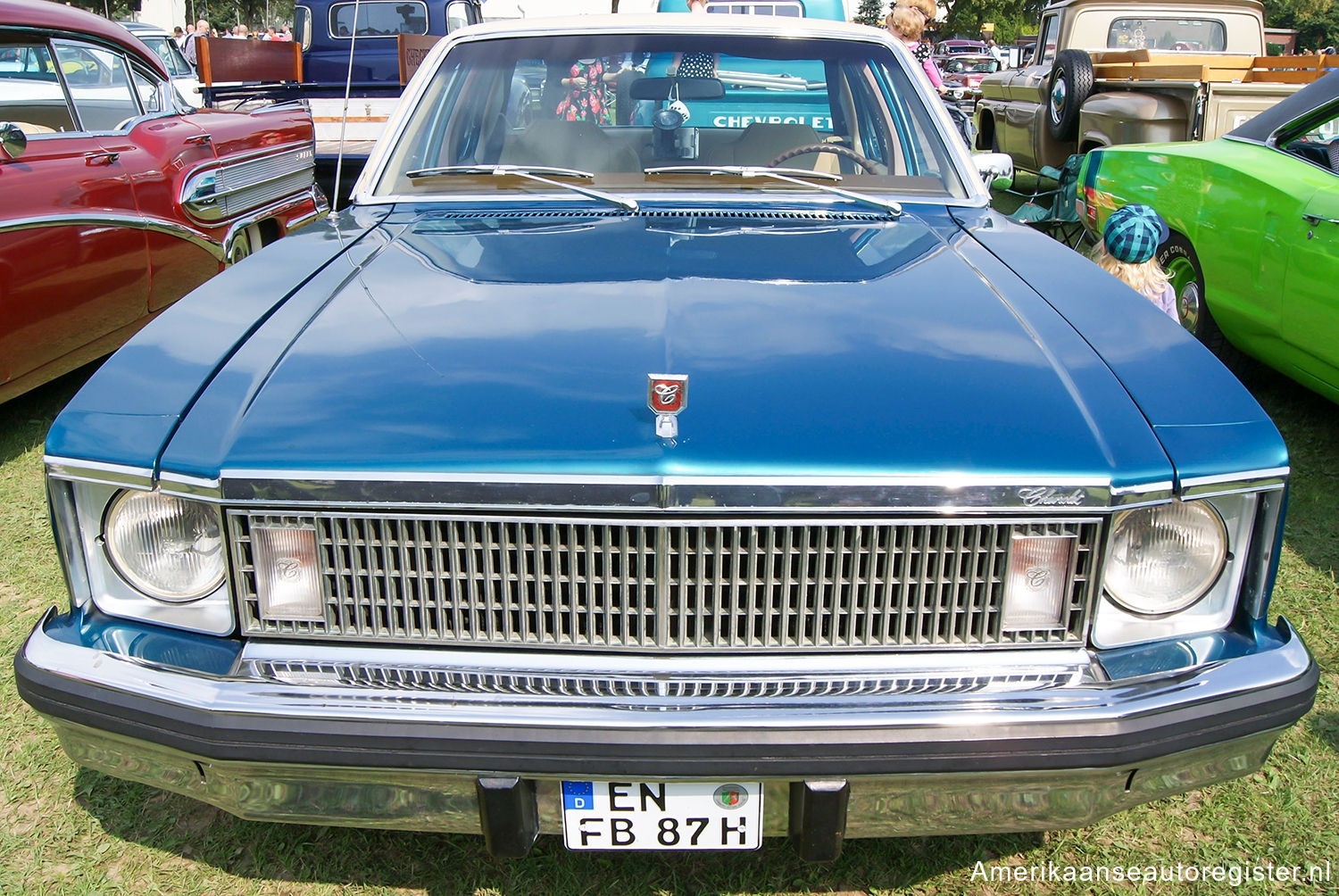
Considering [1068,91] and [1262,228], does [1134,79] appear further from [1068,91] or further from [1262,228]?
[1262,228]

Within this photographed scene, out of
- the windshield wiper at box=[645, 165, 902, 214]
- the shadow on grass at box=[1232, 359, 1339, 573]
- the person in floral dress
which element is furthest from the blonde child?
the windshield wiper at box=[645, 165, 902, 214]

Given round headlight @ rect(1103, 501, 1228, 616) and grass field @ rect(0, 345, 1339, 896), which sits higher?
round headlight @ rect(1103, 501, 1228, 616)

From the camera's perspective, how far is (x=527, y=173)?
2.95 m

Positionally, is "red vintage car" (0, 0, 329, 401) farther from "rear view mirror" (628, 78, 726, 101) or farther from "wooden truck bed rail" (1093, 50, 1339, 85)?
"wooden truck bed rail" (1093, 50, 1339, 85)

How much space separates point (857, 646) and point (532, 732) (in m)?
0.56

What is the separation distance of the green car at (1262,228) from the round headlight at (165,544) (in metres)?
3.79

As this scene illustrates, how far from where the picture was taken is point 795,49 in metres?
3.13

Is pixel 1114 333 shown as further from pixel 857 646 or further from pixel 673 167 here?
pixel 673 167

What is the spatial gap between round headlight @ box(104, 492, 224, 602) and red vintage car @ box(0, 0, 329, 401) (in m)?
2.66

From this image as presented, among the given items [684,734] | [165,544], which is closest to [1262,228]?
[684,734]

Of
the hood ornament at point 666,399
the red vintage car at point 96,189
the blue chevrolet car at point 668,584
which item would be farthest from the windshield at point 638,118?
the red vintage car at point 96,189

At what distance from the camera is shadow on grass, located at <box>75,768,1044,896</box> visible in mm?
2201

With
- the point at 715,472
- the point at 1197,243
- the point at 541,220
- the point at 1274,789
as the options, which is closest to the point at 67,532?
the point at 715,472

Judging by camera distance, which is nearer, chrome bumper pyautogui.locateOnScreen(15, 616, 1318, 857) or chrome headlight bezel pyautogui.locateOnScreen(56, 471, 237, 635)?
chrome bumper pyautogui.locateOnScreen(15, 616, 1318, 857)
